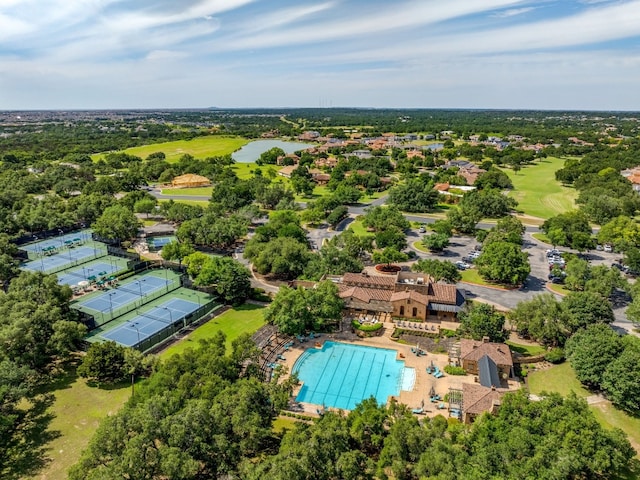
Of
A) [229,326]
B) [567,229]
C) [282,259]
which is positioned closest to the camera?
[229,326]

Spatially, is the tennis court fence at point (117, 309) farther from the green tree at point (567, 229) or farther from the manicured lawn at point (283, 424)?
the green tree at point (567, 229)

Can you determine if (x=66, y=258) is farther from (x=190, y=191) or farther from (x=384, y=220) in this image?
(x=384, y=220)

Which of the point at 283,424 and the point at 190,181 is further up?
the point at 190,181

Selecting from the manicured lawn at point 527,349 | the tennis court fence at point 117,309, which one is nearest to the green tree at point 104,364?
the tennis court fence at point 117,309

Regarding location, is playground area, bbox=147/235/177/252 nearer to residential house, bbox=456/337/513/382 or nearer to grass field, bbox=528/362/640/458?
residential house, bbox=456/337/513/382

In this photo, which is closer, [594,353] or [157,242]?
[594,353]

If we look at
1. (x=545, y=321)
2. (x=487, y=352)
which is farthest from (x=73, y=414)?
(x=545, y=321)

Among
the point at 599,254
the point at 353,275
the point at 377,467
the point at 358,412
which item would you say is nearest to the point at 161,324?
the point at 353,275
